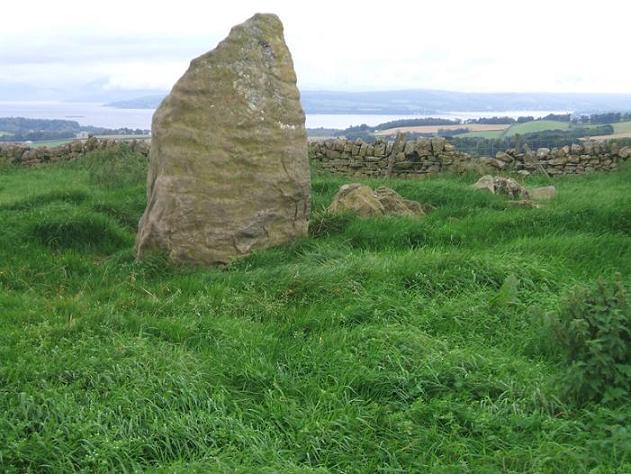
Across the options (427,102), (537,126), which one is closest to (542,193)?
(537,126)

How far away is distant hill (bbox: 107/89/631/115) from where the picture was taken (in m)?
50.4

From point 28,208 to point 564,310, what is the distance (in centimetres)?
790

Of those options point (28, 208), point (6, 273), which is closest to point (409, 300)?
point (6, 273)

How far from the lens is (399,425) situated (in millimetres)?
4219

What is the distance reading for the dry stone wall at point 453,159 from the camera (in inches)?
636

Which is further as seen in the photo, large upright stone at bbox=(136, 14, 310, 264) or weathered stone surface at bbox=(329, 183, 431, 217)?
weathered stone surface at bbox=(329, 183, 431, 217)

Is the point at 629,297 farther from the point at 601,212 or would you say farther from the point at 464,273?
the point at 601,212

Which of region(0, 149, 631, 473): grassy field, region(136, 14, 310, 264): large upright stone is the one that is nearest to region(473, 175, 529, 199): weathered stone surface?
region(0, 149, 631, 473): grassy field

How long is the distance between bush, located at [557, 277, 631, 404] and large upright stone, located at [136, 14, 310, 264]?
13.7 feet

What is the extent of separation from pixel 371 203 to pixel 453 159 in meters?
7.32

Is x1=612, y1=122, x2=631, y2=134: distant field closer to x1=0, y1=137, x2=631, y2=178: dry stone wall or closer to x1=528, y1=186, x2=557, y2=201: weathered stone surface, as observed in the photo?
x1=0, y1=137, x2=631, y2=178: dry stone wall

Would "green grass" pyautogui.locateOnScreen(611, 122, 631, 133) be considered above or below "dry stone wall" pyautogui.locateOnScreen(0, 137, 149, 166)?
above

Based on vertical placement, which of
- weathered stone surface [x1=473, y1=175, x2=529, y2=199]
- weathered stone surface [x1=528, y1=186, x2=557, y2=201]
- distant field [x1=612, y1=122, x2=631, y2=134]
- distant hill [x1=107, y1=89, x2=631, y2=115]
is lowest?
weathered stone surface [x1=528, y1=186, x2=557, y2=201]

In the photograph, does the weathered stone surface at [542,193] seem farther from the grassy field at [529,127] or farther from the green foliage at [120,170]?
the grassy field at [529,127]
